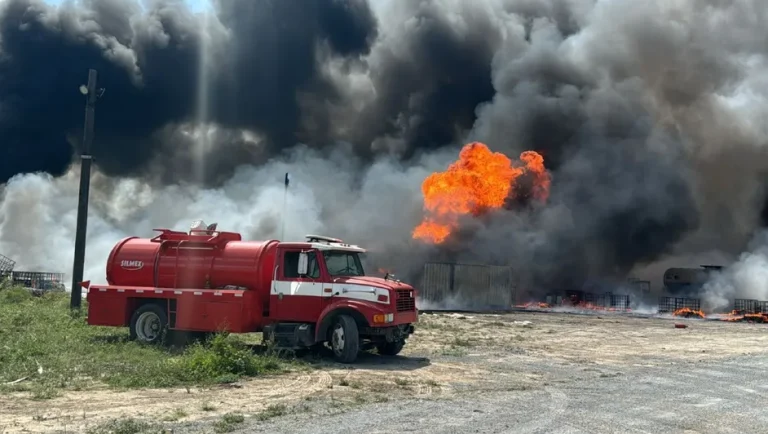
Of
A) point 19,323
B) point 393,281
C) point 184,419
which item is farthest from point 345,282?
point 19,323

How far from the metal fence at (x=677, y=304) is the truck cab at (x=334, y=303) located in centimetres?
2737

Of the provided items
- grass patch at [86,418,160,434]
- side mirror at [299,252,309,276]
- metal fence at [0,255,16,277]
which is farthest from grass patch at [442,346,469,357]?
metal fence at [0,255,16,277]

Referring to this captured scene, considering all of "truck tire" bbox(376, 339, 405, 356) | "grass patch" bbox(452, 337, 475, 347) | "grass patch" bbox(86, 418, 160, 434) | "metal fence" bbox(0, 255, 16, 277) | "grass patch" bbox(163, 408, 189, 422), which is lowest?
"grass patch" bbox(163, 408, 189, 422)

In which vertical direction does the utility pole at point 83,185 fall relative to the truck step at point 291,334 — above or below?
above

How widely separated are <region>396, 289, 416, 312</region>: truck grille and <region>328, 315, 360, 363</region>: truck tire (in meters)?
1.11

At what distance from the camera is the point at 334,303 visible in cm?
1426

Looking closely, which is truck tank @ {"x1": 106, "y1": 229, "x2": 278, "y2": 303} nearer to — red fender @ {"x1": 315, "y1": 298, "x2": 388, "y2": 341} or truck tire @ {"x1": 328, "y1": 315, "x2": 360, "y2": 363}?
red fender @ {"x1": 315, "y1": 298, "x2": 388, "y2": 341}

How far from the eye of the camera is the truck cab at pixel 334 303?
1396cm

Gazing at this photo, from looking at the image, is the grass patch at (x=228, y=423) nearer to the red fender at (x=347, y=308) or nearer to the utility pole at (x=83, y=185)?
the red fender at (x=347, y=308)

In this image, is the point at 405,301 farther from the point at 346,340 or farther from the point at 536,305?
the point at 536,305

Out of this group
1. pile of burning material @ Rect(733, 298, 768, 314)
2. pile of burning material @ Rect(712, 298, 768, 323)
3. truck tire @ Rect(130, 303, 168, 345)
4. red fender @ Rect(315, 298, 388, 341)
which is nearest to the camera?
red fender @ Rect(315, 298, 388, 341)

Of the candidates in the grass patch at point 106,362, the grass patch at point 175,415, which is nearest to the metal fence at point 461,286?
the grass patch at point 106,362

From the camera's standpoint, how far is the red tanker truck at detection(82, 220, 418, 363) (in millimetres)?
14141

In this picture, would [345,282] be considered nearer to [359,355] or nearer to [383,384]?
[359,355]
